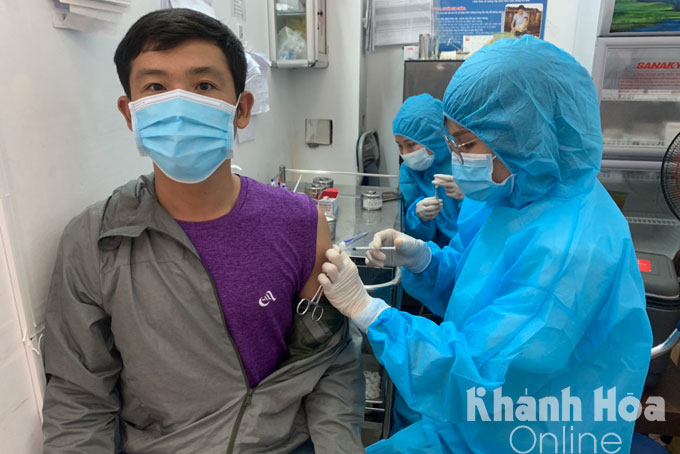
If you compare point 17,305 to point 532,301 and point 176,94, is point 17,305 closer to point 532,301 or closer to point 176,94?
point 176,94

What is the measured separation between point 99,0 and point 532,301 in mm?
1103

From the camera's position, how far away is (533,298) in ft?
3.16

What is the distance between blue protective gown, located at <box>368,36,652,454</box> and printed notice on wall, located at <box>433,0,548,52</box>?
7.00ft

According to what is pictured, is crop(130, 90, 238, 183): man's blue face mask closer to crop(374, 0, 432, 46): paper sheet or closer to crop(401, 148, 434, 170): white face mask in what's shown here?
crop(401, 148, 434, 170): white face mask

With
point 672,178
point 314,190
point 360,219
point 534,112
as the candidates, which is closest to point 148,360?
point 534,112

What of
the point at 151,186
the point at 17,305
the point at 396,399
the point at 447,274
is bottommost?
the point at 396,399

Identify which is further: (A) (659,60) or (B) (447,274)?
(A) (659,60)

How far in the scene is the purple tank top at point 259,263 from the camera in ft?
3.17

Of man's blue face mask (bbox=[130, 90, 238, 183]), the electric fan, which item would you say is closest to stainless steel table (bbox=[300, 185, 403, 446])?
man's blue face mask (bbox=[130, 90, 238, 183])

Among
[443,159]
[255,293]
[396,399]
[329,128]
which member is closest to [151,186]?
[255,293]

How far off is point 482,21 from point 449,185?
1502 millimetres

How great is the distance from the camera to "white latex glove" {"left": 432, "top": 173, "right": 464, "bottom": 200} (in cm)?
215

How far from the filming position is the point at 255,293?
0.99 meters

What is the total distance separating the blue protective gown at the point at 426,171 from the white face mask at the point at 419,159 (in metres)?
0.04
